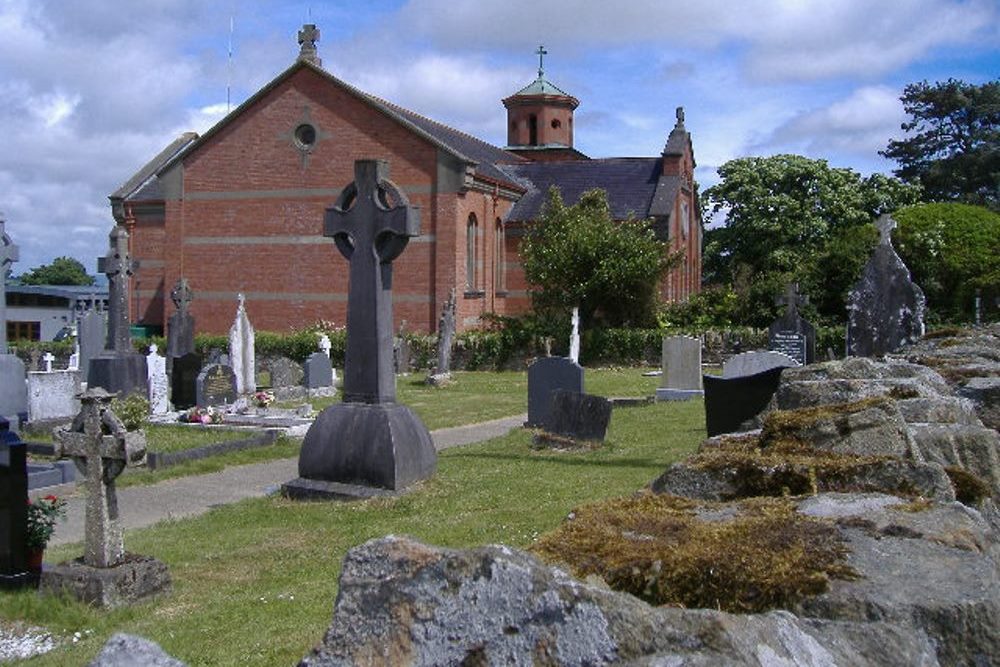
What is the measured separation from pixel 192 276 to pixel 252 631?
124ft

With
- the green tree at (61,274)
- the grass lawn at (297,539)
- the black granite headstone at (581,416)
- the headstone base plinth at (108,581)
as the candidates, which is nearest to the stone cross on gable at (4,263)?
the grass lawn at (297,539)

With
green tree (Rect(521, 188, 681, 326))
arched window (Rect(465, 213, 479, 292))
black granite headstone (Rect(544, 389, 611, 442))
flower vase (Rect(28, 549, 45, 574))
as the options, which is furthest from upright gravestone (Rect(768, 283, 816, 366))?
arched window (Rect(465, 213, 479, 292))

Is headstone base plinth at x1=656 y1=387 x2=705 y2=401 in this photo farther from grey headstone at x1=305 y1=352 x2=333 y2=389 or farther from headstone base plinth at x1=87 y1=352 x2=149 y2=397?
headstone base plinth at x1=87 y1=352 x2=149 y2=397

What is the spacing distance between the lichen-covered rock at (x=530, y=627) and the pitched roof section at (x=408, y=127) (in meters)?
36.7

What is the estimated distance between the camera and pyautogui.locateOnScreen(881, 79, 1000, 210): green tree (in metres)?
63.6

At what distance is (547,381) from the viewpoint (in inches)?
688

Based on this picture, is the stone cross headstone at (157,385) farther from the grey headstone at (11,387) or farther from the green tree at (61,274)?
the green tree at (61,274)

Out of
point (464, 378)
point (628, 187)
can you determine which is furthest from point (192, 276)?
point (628, 187)

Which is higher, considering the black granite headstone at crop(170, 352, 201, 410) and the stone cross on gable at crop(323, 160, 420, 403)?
the stone cross on gable at crop(323, 160, 420, 403)

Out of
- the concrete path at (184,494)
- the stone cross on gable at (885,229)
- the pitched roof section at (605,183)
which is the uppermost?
the pitched roof section at (605,183)

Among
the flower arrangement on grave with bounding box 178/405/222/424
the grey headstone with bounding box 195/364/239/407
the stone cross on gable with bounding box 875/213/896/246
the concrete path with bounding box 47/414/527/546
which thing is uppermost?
the stone cross on gable with bounding box 875/213/896/246

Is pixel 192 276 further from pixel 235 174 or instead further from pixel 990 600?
pixel 990 600

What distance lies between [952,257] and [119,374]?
32.1m

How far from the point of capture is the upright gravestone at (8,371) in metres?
17.0
